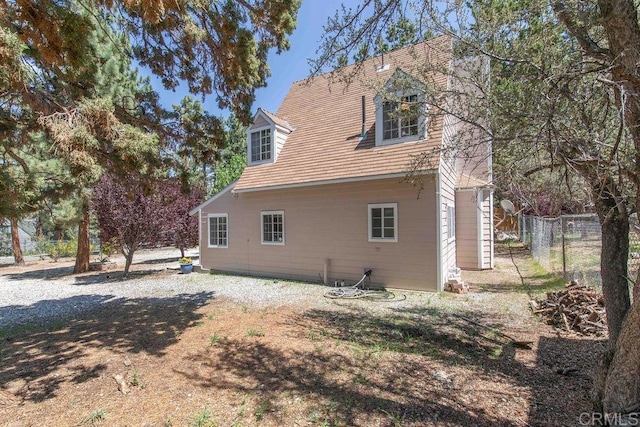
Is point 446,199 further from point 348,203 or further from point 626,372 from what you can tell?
point 626,372

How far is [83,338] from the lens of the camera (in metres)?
5.59

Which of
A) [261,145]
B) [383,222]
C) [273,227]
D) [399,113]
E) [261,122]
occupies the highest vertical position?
[261,122]

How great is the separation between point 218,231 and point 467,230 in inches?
367

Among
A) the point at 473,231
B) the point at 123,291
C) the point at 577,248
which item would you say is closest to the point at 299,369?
the point at 123,291

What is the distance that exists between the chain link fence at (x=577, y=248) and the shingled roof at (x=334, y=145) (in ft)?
12.0

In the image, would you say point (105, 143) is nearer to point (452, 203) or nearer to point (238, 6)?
point (238, 6)

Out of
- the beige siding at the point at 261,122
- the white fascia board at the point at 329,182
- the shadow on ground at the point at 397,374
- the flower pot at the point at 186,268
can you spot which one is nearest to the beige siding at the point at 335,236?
the white fascia board at the point at 329,182

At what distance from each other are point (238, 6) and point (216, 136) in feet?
7.86

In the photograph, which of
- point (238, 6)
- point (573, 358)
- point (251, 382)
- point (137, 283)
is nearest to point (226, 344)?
point (251, 382)

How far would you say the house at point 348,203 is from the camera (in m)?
8.42

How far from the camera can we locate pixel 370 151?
9359 mm

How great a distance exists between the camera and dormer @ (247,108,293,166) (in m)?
11.6

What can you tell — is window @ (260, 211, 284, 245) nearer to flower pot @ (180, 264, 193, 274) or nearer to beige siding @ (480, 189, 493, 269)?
flower pot @ (180, 264, 193, 274)

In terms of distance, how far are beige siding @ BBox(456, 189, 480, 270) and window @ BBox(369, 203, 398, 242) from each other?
3839 millimetres
